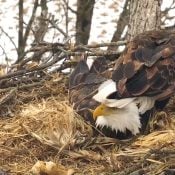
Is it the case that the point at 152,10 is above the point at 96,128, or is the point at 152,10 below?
above

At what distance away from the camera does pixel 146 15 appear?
17.0ft

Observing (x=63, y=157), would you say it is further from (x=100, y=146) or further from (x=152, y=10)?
(x=152, y=10)

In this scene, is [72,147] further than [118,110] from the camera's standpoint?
Yes

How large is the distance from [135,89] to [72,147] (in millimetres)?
515

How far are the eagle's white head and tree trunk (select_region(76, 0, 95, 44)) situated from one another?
449cm

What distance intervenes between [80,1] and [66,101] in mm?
4052

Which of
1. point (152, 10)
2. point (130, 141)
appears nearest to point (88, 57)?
point (152, 10)

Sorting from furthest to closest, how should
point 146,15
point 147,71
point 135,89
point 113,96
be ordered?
1. point 146,15
2. point 147,71
3. point 135,89
4. point 113,96

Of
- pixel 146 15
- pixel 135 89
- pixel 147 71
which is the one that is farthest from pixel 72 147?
pixel 146 15

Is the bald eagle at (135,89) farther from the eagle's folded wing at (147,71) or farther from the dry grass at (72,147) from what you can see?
the dry grass at (72,147)

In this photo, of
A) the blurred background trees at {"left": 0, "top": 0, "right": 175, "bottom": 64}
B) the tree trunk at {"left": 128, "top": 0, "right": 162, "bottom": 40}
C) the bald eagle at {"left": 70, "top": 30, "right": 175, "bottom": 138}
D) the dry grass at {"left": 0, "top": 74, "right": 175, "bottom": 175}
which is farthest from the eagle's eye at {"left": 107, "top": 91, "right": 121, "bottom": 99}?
the tree trunk at {"left": 128, "top": 0, "right": 162, "bottom": 40}

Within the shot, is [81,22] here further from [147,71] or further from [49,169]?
[49,169]

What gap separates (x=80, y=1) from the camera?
8234 millimetres

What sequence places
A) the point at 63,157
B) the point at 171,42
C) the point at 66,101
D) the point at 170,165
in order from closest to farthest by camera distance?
the point at 170,165 < the point at 63,157 < the point at 171,42 < the point at 66,101
